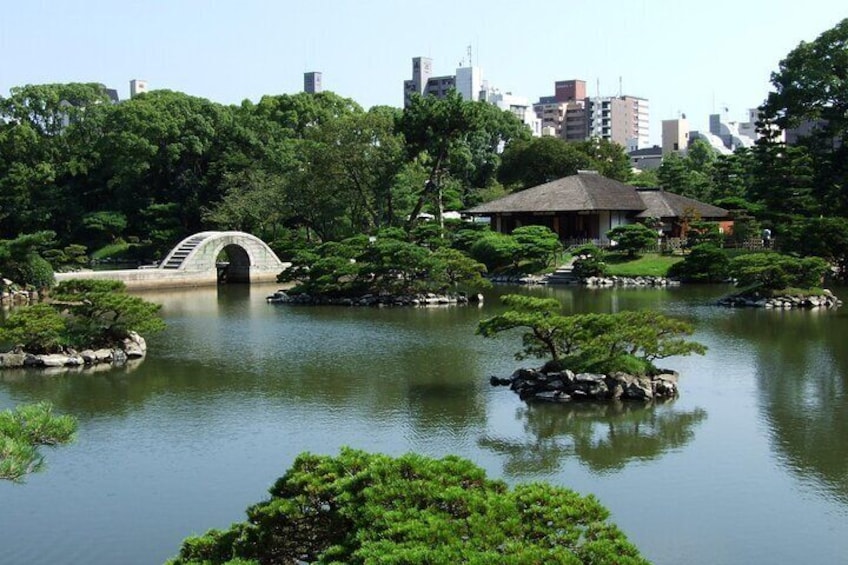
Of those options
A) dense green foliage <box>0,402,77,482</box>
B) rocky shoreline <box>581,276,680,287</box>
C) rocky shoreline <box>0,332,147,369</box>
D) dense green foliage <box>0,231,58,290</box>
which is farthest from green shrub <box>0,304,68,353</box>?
rocky shoreline <box>581,276,680,287</box>

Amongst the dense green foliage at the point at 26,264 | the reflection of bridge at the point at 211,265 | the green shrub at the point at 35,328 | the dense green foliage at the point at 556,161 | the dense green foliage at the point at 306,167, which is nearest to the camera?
the green shrub at the point at 35,328

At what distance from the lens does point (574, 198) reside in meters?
41.6

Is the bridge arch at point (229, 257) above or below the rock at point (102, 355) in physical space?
above

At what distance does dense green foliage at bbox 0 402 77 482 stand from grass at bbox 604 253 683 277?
1182 inches

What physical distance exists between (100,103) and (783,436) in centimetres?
4664

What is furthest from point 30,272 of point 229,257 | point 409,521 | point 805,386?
point 409,521

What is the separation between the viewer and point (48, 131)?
51438 millimetres

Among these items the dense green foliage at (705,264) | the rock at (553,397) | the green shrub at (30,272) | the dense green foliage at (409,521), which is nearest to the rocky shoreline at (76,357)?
the rock at (553,397)

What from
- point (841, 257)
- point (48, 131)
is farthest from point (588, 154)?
point (48, 131)

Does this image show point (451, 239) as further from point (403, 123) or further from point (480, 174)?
point (480, 174)

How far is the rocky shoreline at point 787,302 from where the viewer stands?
26484 millimetres

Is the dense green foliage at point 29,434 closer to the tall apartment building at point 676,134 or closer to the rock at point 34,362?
the rock at point 34,362

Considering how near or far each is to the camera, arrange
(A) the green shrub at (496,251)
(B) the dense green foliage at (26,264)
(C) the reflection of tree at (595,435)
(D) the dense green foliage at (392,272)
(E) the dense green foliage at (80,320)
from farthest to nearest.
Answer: (A) the green shrub at (496,251) < (B) the dense green foliage at (26,264) < (D) the dense green foliage at (392,272) < (E) the dense green foliage at (80,320) < (C) the reflection of tree at (595,435)

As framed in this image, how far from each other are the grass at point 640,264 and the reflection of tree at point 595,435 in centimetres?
2123
